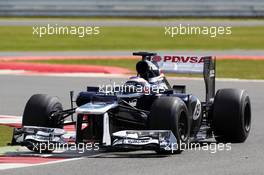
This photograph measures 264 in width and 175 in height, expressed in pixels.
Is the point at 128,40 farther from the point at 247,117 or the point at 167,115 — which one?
the point at 167,115

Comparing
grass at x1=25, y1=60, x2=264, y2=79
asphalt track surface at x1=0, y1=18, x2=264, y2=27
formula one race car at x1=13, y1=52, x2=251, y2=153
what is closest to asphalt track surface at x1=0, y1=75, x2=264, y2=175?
formula one race car at x1=13, y1=52, x2=251, y2=153

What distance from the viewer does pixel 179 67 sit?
511 inches

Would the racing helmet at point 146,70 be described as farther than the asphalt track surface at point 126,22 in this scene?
No

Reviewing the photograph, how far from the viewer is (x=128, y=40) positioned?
125ft

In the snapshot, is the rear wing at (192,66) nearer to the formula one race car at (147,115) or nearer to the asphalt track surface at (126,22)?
the formula one race car at (147,115)

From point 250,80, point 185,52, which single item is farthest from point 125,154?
point 185,52

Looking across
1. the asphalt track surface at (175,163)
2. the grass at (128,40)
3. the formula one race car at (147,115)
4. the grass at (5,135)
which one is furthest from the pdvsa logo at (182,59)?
the grass at (128,40)

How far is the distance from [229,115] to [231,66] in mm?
15413

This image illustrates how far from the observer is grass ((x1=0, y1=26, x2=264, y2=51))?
1385 inches

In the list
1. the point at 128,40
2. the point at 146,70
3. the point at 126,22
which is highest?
the point at 126,22

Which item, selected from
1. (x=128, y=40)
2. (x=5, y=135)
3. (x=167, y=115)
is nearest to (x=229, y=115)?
(x=167, y=115)

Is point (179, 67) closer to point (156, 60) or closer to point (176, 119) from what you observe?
→ point (156, 60)

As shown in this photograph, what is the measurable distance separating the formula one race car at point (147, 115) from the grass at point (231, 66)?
11497mm

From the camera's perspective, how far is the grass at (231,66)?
80.6ft
